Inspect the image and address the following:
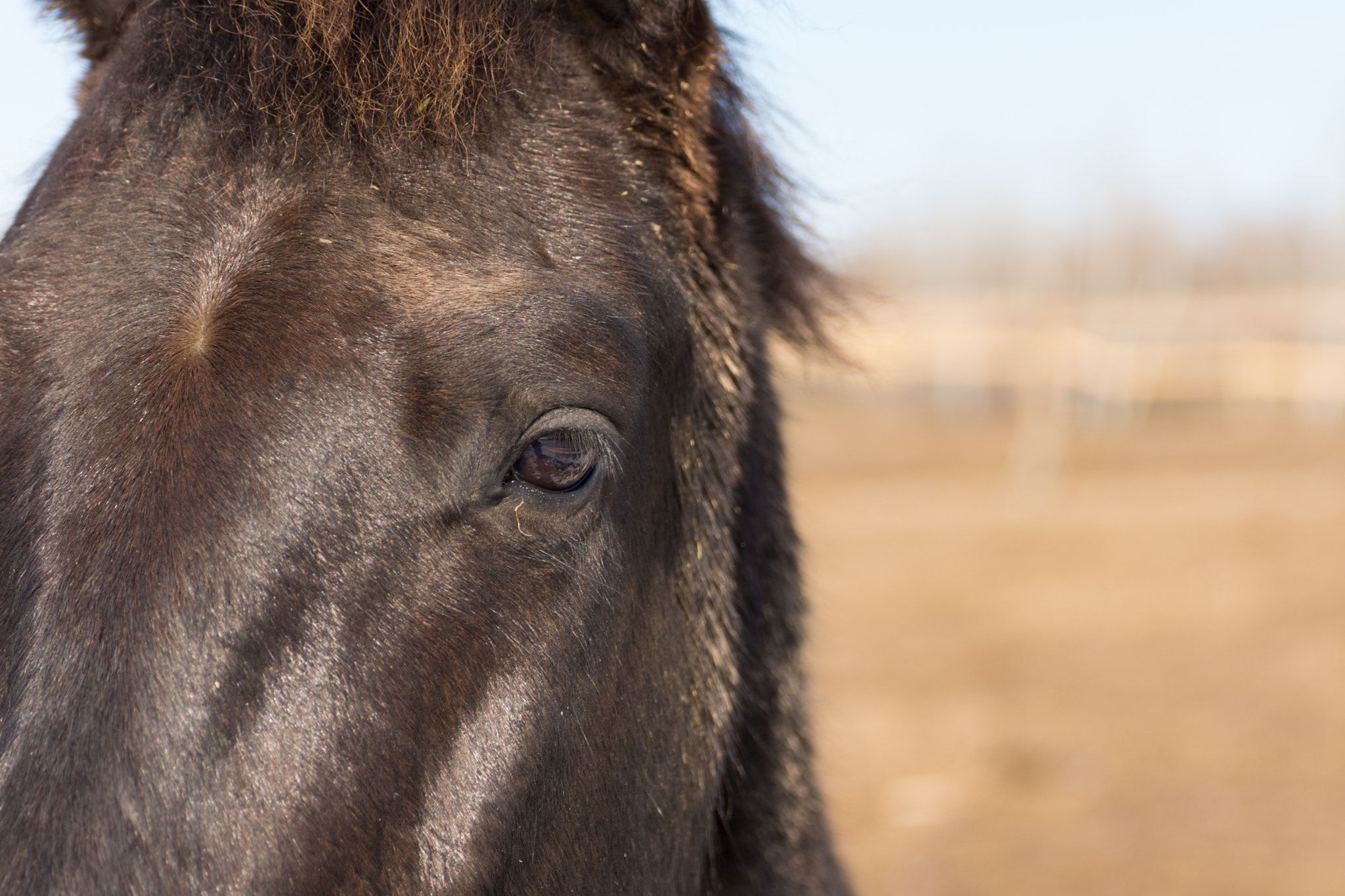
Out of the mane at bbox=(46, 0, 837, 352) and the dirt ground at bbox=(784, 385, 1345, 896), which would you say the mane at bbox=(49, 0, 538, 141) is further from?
the dirt ground at bbox=(784, 385, 1345, 896)

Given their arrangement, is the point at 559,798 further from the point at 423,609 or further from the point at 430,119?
the point at 430,119

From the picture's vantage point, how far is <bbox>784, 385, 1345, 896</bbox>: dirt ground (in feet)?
22.8

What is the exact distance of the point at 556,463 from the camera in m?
1.62

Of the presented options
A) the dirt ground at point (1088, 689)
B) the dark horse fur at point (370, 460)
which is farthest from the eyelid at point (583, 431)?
the dirt ground at point (1088, 689)

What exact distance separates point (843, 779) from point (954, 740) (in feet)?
3.23

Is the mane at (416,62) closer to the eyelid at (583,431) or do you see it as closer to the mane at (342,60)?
the mane at (342,60)

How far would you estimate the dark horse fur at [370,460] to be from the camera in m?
1.36

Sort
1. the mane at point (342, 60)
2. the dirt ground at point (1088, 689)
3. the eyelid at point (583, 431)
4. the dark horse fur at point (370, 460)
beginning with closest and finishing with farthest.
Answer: the dark horse fur at point (370, 460) → the eyelid at point (583, 431) → the mane at point (342, 60) → the dirt ground at point (1088, 689)

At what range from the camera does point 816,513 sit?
17.5 metres

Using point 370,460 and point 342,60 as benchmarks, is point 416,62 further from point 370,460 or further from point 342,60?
point 370,460

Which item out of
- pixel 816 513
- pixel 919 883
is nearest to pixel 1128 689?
pixel 919 883

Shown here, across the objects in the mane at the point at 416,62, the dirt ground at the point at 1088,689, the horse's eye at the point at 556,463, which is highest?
the mane at the point at 416,62

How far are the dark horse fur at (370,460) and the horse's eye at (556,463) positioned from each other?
0.04 ft

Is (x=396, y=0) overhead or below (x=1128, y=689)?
overhead
